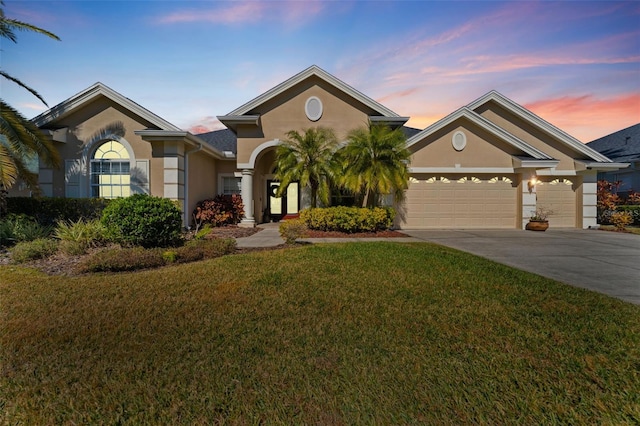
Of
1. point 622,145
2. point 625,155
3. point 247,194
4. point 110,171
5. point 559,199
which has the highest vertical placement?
point 622,145

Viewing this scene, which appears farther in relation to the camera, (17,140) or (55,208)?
(55,208)

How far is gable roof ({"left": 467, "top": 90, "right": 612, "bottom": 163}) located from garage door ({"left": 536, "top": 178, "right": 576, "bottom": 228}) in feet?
5.60

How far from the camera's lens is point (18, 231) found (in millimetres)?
9289

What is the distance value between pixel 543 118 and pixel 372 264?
15755mm

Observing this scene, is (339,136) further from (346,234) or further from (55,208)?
(55,208)

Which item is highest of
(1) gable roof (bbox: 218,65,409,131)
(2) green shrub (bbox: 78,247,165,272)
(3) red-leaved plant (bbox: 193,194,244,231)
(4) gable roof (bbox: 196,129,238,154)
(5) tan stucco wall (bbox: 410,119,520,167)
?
(1) gable roof (bbox: 218,65,409,131)

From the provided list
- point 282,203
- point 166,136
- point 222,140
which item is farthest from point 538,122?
point 166,136

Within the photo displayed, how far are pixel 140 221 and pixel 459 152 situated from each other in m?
13.4

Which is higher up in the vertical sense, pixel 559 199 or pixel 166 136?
pixel 166 136

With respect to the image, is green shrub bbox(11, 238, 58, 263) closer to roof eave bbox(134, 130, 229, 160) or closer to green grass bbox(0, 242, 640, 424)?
green grass bbox(0, 242, 640, 424)

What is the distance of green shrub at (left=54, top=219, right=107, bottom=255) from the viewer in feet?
26.1

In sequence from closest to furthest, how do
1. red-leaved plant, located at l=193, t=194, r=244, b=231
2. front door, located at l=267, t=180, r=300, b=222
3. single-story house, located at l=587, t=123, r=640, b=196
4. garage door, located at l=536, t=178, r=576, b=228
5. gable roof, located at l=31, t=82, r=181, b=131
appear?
gable roof, located at l=31, t=82, r=181, b=131 → red-leaved plant, located at l=193, t=194, r=244, b=231 → garage door, located at l=536, t=178, r=576, b=228 → front door, located at l=267, t=180, r=300, b=222 → single-story house, located at l=587, t=123, r=640, b=196

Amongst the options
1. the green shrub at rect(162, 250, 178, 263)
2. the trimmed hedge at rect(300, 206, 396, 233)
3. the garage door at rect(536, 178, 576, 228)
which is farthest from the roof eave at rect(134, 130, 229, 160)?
the garage door at rect(536, 178, 576, 228)

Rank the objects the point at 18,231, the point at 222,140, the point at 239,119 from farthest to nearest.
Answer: the point at 222,140 → the point at 239,119 → the point at 18,231
